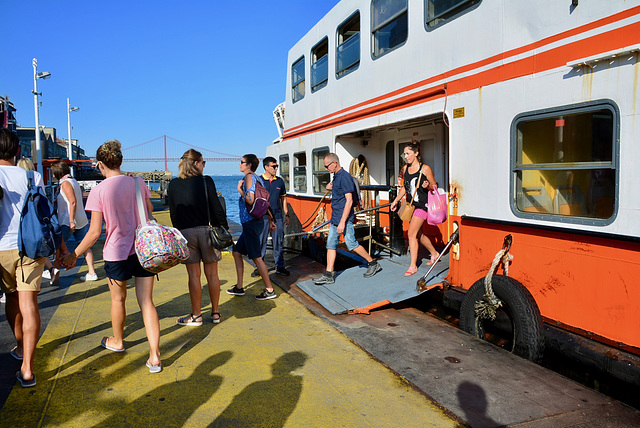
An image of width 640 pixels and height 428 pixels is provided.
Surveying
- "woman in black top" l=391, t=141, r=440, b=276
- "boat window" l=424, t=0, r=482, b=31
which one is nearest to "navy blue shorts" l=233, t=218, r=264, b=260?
"woman in black top" l=391, t=141, r=440, b=276

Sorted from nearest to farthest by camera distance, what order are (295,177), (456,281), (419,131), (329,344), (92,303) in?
(329,344), (456,281), (92,303), (419,131), (295,177)

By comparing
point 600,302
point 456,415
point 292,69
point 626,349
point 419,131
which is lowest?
point 456,415

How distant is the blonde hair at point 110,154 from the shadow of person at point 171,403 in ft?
5.68

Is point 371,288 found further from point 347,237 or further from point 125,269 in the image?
point 125,269

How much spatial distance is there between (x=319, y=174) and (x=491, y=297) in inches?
213

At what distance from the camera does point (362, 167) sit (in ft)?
27.3

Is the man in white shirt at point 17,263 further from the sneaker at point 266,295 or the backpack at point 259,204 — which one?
the sneaker at point 266,295

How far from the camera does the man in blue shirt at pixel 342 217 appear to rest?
5.79 metres

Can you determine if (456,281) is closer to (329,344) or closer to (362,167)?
(329,344)

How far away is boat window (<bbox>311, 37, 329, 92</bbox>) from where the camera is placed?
8.68m

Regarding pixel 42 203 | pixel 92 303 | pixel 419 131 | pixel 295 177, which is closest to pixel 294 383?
pixel 42 203

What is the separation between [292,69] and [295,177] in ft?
8.11

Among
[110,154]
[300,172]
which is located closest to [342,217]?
[110,154]

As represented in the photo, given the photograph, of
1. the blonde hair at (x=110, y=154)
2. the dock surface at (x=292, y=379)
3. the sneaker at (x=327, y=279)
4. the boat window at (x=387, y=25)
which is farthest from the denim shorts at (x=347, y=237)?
the blonde hair at (x=110, y=154)
